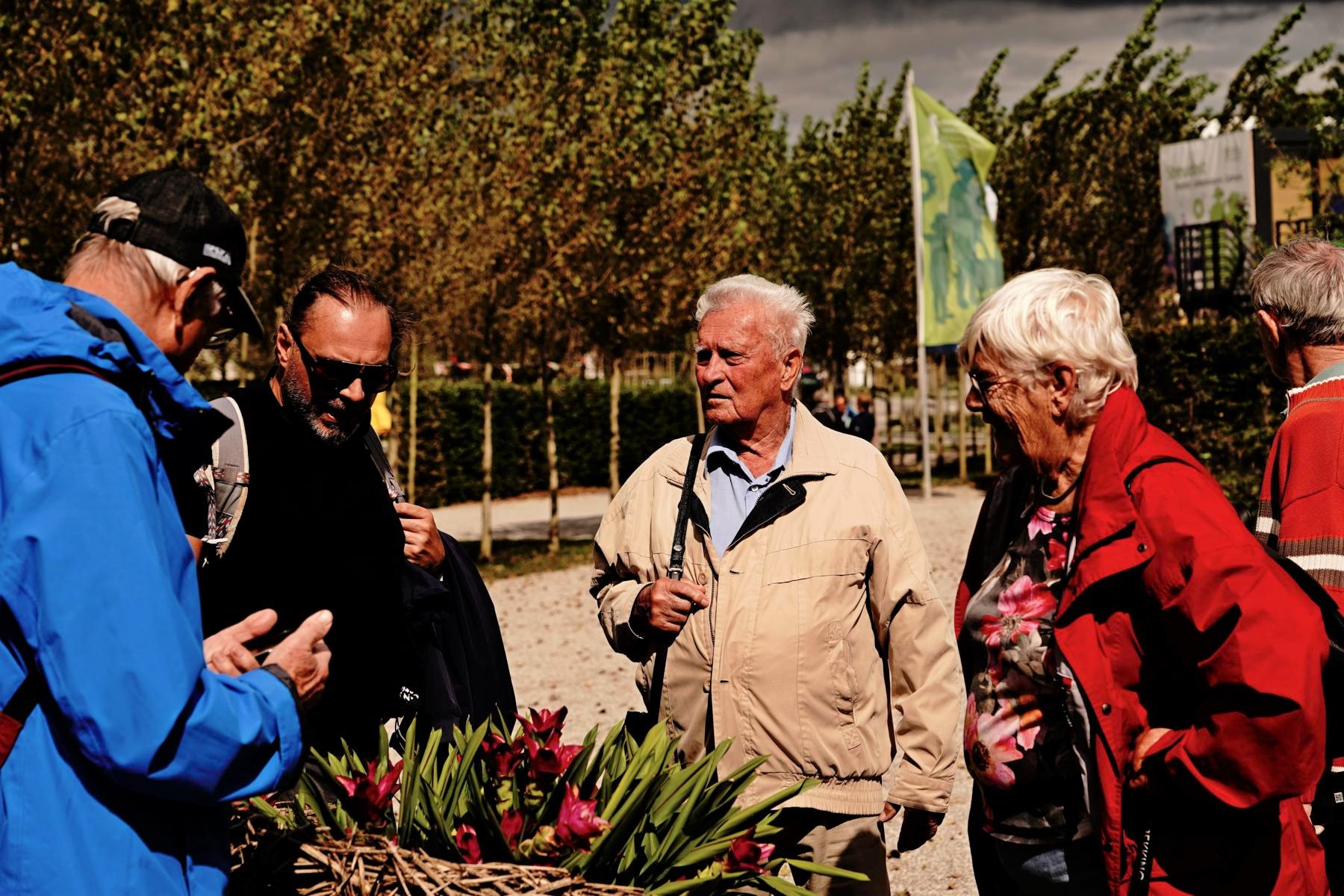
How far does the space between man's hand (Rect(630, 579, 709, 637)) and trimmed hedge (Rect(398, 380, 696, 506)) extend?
810 inches

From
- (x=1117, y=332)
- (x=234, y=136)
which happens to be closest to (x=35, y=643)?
(x=1117, y=332)

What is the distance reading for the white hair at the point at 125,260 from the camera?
6.66ft

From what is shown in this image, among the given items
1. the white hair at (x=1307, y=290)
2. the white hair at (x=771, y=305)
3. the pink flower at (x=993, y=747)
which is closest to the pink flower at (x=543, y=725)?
the pink flower at (x=993, y=747)

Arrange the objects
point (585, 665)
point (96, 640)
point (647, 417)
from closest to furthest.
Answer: point (96, 640) < point (585, 665) < point (647, 417)

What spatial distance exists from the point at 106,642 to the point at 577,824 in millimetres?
845

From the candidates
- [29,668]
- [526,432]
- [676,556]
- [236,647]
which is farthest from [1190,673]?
[526,432]

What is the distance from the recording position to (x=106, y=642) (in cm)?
176

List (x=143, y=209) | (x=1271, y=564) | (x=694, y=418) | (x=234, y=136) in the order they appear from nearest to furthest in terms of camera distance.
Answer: (x=143, y=209)
(x=1271, y=564)
(x=234, y=136)
(x=694, y=418)

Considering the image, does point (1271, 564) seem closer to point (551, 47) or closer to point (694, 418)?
point (551, 47)

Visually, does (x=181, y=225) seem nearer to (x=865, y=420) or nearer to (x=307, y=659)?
(x=307, y=659)

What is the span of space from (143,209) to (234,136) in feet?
38.0

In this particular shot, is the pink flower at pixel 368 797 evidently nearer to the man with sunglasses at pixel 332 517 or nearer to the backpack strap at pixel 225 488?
the man with sunglasses at pixel 332 517

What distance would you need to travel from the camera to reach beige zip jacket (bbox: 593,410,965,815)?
3.25 meters

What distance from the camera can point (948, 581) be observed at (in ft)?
44.2
